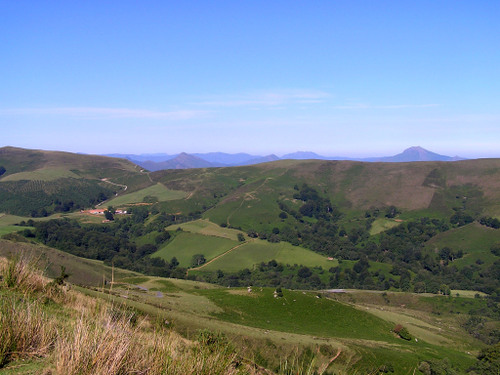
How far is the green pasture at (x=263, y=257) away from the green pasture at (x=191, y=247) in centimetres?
425

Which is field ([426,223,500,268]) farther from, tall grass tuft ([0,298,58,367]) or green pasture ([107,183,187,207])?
tall grass tuft ([0,298,58,367])

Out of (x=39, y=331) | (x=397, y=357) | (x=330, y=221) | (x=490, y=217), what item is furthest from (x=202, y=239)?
(x=39, y=331)

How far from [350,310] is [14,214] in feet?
445

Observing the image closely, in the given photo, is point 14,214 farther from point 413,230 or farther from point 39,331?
point 39,331

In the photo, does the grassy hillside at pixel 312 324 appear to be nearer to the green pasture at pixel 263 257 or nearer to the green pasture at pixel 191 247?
the green pasture at pixel 263 257

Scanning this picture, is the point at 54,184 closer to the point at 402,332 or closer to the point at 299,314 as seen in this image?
the point at 299,314

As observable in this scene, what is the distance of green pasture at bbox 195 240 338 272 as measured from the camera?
317ft

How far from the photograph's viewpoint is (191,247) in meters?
108

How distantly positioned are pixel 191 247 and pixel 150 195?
65726 millimetres

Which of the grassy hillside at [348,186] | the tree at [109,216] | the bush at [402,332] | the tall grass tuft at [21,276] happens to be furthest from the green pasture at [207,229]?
the tall grass tuft at [21,276]

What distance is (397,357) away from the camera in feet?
109

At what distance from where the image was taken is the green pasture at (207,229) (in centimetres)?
11341

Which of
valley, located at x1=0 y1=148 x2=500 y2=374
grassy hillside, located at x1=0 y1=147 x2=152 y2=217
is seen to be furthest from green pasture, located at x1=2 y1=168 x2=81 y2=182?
valley, located at x1=0 y1=148 x2=500 y2=374

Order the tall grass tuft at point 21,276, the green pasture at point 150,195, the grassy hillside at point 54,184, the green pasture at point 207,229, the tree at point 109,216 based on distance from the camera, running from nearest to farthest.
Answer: the tall grass tuft at point 21,276 < the green pasture at point 207,229 < the tree at point 109,216 < the grassy hillside at point 54,184 < the green pasture at point 150,195
